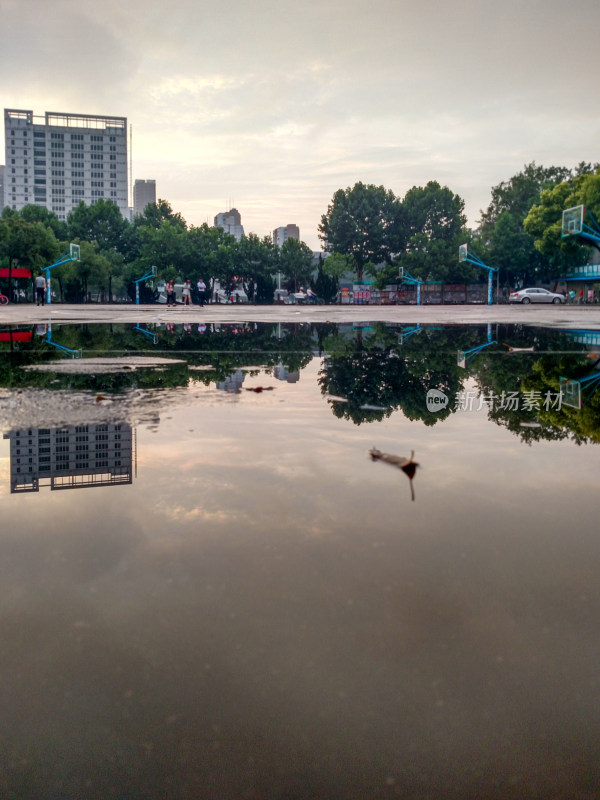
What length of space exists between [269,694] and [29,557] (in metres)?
1.28

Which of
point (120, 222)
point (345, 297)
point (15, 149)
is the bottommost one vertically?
point (345, 297)

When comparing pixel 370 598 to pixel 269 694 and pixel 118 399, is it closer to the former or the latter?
pixel 269 694

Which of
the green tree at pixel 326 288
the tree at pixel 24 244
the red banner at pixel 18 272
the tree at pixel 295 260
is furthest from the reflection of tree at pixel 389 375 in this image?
the tree at pixel 295 260

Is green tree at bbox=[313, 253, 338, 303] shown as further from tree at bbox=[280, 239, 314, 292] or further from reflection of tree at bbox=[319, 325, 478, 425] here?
reflection of tree at bbox=[319, 325, 478, 425]

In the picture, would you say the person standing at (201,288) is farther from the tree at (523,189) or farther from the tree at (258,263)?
the tree at (523,189)

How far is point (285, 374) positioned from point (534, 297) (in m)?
58.4

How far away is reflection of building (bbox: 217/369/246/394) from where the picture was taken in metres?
7.03

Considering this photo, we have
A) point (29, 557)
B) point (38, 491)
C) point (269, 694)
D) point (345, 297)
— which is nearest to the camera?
point (269, 694)

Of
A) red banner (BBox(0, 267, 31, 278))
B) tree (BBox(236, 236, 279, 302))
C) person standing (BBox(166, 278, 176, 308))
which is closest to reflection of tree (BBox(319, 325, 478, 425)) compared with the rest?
person standing (BBox(166, 278, 176, 308))

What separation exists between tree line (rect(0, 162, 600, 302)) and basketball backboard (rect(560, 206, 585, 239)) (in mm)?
5372

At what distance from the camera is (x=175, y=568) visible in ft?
8.22

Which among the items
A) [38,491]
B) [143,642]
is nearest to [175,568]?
[143,642]

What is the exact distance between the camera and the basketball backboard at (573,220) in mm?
44994

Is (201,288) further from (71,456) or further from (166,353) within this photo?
(71,456)
